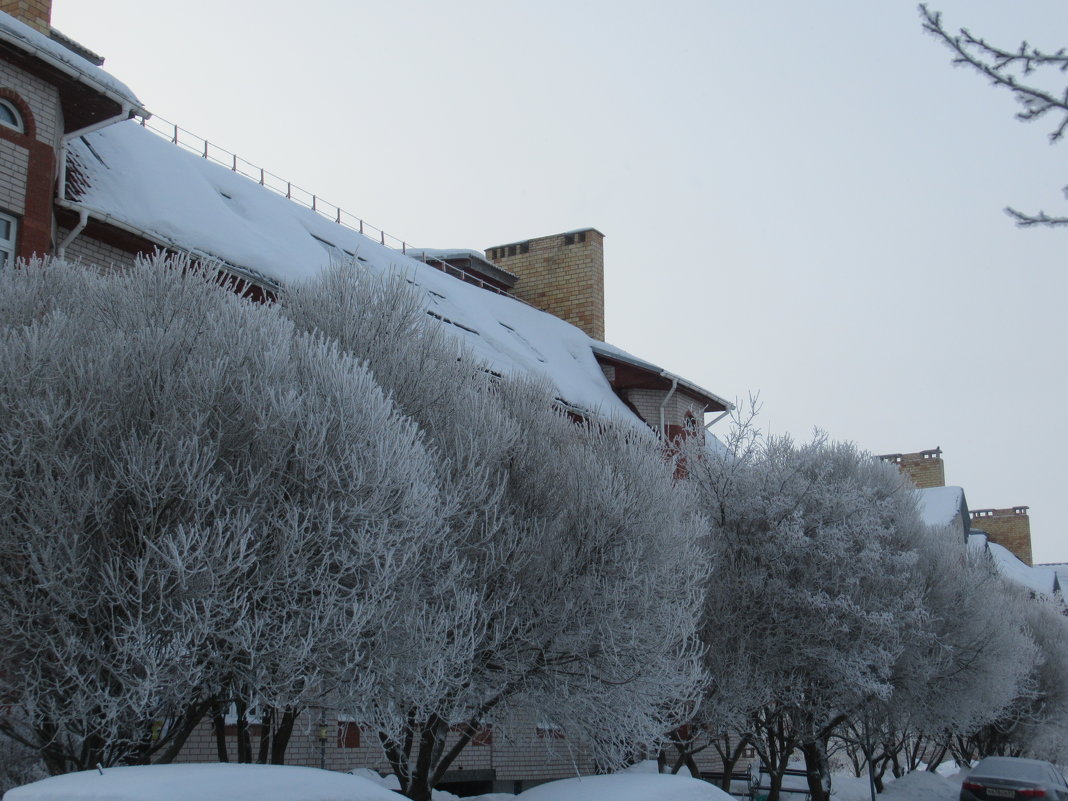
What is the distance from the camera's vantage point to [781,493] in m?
17.8

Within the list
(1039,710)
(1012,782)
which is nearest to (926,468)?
(1039,710)

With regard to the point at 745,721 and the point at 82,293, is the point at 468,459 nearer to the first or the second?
the point at 82,293

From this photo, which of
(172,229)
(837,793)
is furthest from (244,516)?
(837,793)

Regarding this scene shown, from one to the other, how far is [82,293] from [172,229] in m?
4.27

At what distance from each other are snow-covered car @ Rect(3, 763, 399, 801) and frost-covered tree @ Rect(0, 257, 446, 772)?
2420 millimetres

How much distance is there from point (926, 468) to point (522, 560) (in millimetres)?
45744

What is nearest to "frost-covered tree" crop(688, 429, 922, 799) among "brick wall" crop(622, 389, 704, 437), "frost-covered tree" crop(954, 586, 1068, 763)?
"brick wall" crop(622, 389, 704, 437)

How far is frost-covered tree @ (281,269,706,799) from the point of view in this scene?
10.6 meters

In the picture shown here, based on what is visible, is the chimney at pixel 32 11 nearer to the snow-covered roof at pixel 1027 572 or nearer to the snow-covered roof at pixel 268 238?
the snow-covered roof at pixel 268 238

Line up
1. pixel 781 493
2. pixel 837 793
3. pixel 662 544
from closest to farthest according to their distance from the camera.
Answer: pixel 662 544, pixel 781 493, pixel 837 793

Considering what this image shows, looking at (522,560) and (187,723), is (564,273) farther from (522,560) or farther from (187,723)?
(187,723)

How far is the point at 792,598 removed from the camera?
16.8 metres

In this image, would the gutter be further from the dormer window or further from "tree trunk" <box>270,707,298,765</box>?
"tree trunk" <box>270,707,298,765</box>

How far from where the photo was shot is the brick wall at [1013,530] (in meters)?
63.3
